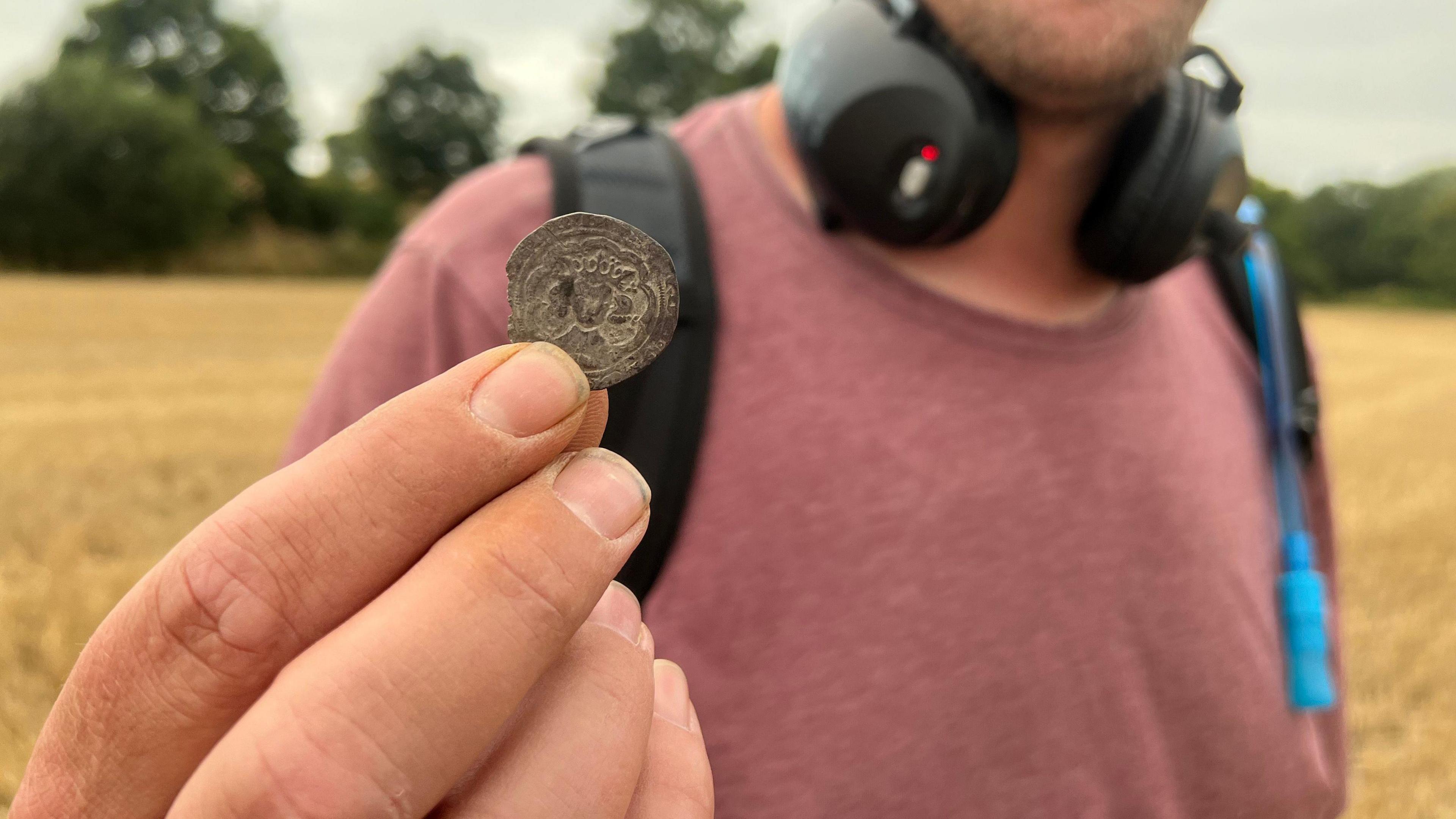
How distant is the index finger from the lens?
0.69 m

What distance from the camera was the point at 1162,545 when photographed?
1.58 m

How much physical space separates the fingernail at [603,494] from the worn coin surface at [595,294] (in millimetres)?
101

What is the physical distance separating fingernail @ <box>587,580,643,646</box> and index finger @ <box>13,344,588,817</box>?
164 millimetres

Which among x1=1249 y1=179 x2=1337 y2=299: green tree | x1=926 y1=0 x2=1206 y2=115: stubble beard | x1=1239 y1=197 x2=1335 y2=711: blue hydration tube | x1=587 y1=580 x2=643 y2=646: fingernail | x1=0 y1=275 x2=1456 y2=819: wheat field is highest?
x1=926 y1=0 x2=1206 y2=115: stubble beard

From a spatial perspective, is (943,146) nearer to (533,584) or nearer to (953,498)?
(953,498)

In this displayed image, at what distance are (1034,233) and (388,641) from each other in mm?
1508

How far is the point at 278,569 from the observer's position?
2.28 ft

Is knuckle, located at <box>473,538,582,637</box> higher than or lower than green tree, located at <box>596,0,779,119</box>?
higher

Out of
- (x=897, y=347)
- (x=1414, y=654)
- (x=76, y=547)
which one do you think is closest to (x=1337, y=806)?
(x=897, y=347)

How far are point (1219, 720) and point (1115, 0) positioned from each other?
1.28 m

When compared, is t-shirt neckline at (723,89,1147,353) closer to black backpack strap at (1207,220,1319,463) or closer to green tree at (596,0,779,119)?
black backpack strap at (1207,220,1319,463)

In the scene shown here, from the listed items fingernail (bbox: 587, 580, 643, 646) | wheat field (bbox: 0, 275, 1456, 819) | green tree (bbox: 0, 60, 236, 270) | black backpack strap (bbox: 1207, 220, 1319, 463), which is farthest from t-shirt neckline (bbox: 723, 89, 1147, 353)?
green tree (bbox: 0, 60, 236, 270)

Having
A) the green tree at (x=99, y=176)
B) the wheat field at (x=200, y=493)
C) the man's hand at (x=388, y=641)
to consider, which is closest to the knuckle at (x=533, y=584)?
the man's hand at (x=388, y=641)

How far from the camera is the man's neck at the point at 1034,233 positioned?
1.66 m
